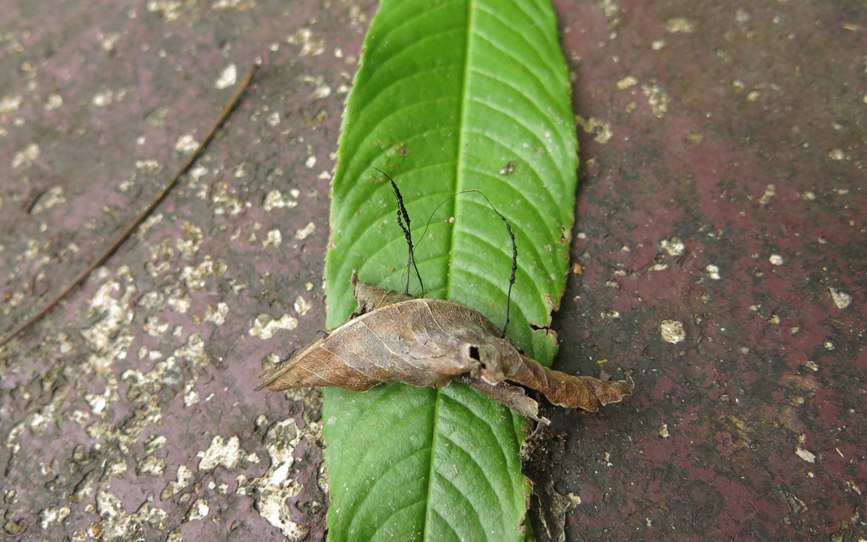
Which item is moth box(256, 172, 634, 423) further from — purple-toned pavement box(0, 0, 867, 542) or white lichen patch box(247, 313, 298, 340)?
white lichen patch box(247, 313, 298, 340)

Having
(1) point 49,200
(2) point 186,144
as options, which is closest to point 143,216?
(2) point 186,144

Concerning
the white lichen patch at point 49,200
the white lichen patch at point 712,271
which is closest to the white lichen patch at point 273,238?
the white lichen patch at point 49,200

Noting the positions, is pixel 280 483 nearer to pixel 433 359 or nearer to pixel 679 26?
pixel 433 359

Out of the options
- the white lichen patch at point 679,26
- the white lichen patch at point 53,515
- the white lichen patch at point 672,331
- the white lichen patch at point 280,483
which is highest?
the white lichen patch at point 679,26

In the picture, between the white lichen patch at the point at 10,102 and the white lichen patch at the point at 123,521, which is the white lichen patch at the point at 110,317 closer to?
the white lichen patch at the point at 123,521

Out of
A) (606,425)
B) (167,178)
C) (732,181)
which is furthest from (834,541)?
(167,178)
